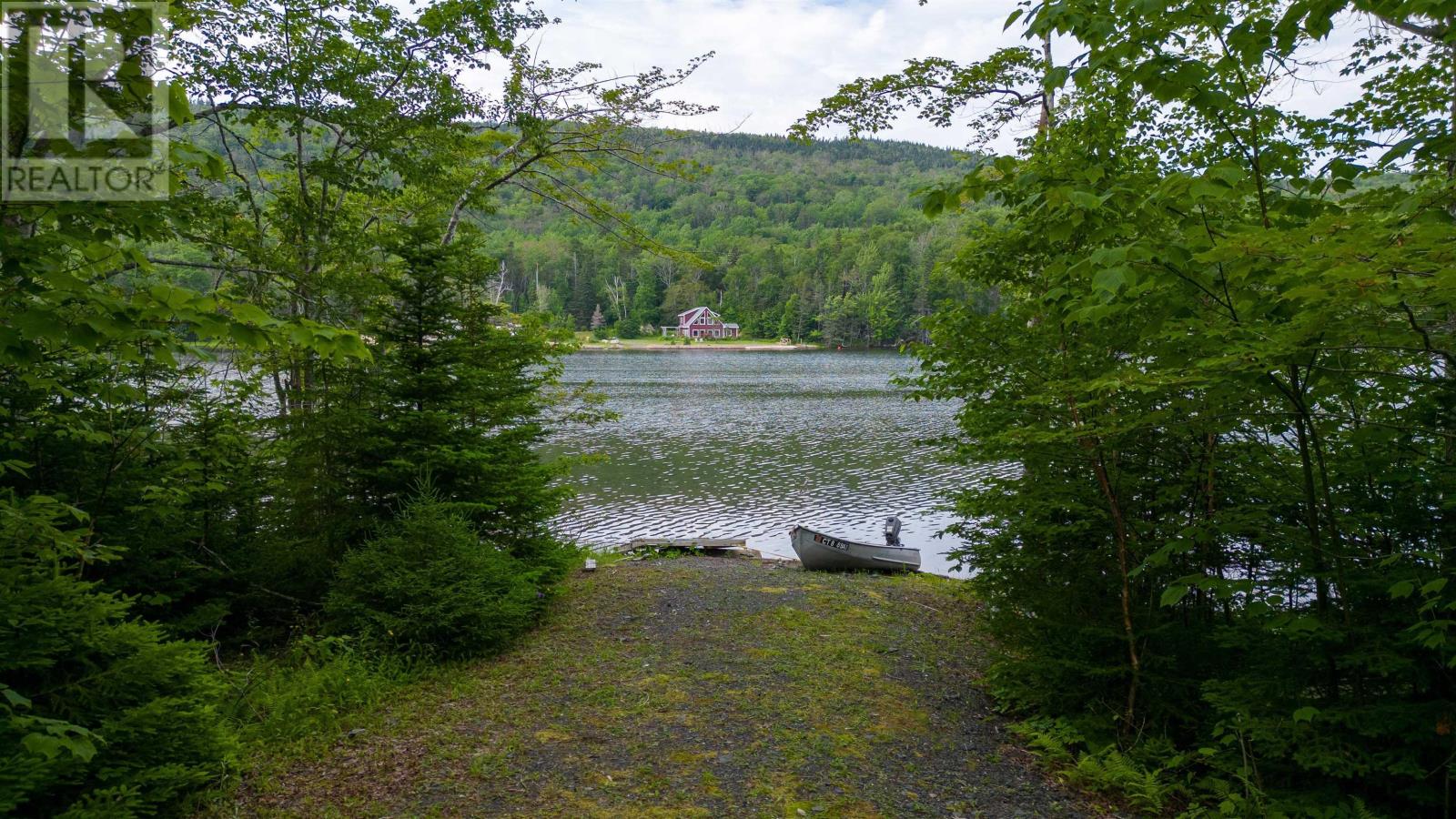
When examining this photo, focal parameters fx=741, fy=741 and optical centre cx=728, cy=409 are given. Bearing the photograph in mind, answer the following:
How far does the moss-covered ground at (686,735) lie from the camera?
4.10 metres

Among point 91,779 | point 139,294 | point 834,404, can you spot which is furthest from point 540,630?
point 834,404

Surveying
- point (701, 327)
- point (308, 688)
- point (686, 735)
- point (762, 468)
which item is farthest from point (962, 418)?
point (701, 327)

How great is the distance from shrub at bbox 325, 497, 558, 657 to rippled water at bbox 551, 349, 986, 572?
397 cm

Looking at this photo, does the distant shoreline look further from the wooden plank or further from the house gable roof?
the wooden plank

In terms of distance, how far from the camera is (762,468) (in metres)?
22.8

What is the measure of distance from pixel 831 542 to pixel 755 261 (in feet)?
315

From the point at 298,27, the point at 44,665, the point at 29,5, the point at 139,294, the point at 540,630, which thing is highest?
the point at 298,27

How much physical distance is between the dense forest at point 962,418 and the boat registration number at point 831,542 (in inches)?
181

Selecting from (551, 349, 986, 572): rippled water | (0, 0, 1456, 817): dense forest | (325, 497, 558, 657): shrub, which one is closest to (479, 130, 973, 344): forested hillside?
(551, 349, 986, 572): rippled water

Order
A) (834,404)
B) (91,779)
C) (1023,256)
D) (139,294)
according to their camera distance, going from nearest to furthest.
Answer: (139,294), (91,779), (1023,256), (834,404)

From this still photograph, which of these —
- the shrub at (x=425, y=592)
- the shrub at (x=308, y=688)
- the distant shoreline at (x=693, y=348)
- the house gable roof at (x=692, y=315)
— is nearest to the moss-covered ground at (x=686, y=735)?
the shrub at (x=308, y=688)

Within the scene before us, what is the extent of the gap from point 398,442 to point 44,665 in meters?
3.87

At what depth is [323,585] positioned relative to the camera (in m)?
7.01

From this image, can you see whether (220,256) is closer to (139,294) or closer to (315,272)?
(315,272)
